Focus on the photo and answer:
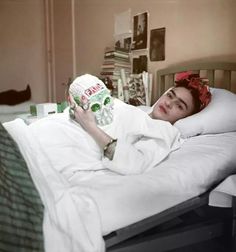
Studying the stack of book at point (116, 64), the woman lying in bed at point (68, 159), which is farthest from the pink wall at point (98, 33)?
the woman lying in bed at point (68, 159)

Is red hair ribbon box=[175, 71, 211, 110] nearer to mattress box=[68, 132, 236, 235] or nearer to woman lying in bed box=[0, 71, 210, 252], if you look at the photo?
woman lying in bed box=[0, 71, 210, 252]

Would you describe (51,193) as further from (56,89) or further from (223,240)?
(56,89)

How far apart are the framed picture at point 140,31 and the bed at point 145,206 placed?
3.88 ft

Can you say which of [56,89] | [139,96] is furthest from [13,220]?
[56,89]

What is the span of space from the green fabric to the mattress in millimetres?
152

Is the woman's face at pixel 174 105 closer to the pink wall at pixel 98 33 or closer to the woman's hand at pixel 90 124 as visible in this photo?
the woman's hand at pixel 90 124

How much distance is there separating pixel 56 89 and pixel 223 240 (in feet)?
8.55

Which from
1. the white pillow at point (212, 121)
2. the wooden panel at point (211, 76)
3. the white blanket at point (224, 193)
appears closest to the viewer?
the white blanket at point (224, 193)

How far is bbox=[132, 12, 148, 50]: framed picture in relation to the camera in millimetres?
2217

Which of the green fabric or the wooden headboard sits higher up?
the wooden headboard

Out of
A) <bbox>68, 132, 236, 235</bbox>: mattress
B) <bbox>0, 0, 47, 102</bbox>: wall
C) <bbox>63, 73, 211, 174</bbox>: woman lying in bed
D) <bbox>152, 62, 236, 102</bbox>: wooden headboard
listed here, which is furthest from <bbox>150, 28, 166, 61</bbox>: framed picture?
<bbox>0, 0, 47, 102</bbox>: wall

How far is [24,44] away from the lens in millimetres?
3570

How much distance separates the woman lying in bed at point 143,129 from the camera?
100 cm

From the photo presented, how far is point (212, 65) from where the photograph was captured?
1.64 metres
